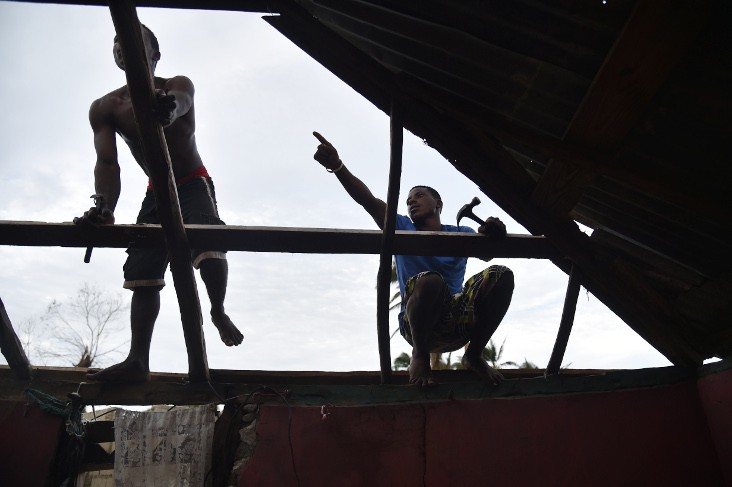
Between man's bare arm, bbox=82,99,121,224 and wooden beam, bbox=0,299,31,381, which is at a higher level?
man's bare arm, bbox=82,99,121,224

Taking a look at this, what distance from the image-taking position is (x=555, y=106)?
2318 mm

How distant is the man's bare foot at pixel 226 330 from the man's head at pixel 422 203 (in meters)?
1.55

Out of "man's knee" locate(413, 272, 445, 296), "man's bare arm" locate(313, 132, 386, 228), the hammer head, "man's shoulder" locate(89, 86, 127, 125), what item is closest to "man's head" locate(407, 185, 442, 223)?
"man's bare arm" locate(313, 132, 386, 228)

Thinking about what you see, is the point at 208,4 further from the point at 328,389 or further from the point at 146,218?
the point at 328,389

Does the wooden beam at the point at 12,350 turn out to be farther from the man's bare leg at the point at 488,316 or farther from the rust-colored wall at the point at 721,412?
the rust-colored wall at the point at 721,412

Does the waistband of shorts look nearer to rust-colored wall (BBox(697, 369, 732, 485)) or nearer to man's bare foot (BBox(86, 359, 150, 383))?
man's bare foot (BBox(86, 359, 150, 383))

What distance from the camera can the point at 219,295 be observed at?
3.07 m

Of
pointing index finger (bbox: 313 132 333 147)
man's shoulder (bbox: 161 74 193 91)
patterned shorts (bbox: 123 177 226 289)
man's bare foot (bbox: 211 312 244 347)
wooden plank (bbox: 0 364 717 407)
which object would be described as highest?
man's shoulder (bbox: 161 74 193 91)

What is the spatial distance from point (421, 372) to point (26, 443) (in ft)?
7.88

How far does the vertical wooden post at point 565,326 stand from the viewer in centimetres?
311

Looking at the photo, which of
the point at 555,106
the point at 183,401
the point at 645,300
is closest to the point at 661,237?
the point at 645,300

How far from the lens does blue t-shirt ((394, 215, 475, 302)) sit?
3586 mm

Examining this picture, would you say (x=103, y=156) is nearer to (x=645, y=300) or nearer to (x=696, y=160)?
(x=696, y=160)

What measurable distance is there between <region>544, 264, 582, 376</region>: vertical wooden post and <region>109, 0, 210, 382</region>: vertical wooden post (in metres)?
2.21
